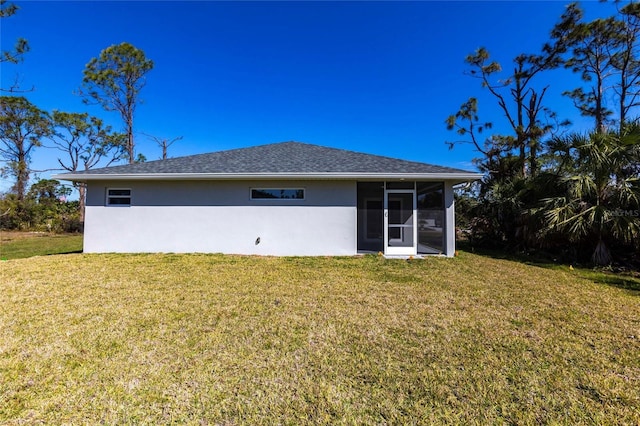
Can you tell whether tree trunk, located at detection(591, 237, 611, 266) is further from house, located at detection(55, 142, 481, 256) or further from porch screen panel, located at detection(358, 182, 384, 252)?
porch screen panel, located at detection(358, 182, 384, 252)

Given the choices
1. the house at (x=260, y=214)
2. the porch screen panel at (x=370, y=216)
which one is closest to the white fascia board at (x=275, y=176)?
the house at (x=260, y=214)

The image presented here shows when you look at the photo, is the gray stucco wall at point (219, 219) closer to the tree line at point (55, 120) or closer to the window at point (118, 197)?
the window at point (118, 197)

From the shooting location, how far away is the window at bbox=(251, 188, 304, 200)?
29.0 feet

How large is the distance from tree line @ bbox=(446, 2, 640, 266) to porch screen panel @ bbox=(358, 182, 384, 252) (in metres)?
4.55

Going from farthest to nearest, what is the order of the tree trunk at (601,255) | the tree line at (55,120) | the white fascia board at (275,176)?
the tree line at (55,120) → the white fascia board at (275,176) → the tree trunk at (601,255)

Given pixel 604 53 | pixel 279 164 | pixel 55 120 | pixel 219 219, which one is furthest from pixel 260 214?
pixel 55 120

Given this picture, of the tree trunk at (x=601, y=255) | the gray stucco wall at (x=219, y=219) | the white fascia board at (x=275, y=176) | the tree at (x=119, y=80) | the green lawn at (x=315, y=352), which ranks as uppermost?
the tree at (x=119, y=80)

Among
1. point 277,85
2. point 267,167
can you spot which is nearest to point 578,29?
point 277,85

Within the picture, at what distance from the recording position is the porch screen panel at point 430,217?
886cm

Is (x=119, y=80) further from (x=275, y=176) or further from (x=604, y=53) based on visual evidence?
(x=604, y=53)

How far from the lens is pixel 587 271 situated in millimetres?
6934

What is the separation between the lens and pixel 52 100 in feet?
70.0

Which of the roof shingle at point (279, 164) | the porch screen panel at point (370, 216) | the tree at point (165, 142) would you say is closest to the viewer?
the roof shingle at point (279, 164)

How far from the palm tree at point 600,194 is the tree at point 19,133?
1265 inches
